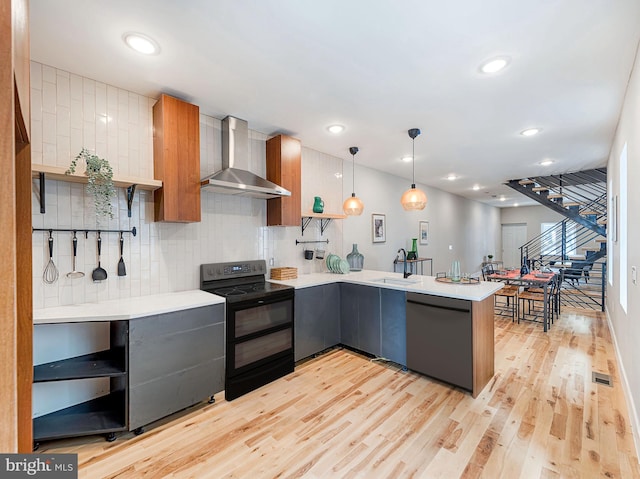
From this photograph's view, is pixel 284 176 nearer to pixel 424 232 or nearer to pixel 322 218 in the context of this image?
pixel 322 218

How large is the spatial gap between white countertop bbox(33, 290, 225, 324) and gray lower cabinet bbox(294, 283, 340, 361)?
3.03ft

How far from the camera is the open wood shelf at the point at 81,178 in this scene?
188 centimetres

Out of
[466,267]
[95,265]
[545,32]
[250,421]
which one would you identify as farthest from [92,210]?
[466,267]

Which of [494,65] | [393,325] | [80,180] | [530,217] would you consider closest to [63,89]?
[80,180]

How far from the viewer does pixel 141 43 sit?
6.10 ft

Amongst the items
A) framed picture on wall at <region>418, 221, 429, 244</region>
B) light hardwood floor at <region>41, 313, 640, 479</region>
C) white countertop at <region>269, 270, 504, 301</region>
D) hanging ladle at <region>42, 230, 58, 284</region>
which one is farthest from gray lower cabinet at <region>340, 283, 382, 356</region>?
framed picture on wall at <region>418, 221, 429, 244</region>

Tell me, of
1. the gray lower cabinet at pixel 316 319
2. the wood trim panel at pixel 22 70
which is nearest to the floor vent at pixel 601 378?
the gray lower cabinet at pixel 316 319

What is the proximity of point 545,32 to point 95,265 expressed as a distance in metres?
3.44

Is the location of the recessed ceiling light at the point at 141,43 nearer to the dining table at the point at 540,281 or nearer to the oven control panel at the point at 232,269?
the oven control panel at the point at 232,269

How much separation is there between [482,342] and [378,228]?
279 cm

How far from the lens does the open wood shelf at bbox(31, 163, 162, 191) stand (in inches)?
74.1

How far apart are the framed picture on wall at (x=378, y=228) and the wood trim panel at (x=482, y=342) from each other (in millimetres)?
2443

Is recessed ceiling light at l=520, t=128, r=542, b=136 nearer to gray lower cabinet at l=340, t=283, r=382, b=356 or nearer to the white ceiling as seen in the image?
the white ceiling

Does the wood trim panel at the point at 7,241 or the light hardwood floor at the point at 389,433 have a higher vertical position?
the wood trim panel at the point at 7,241
